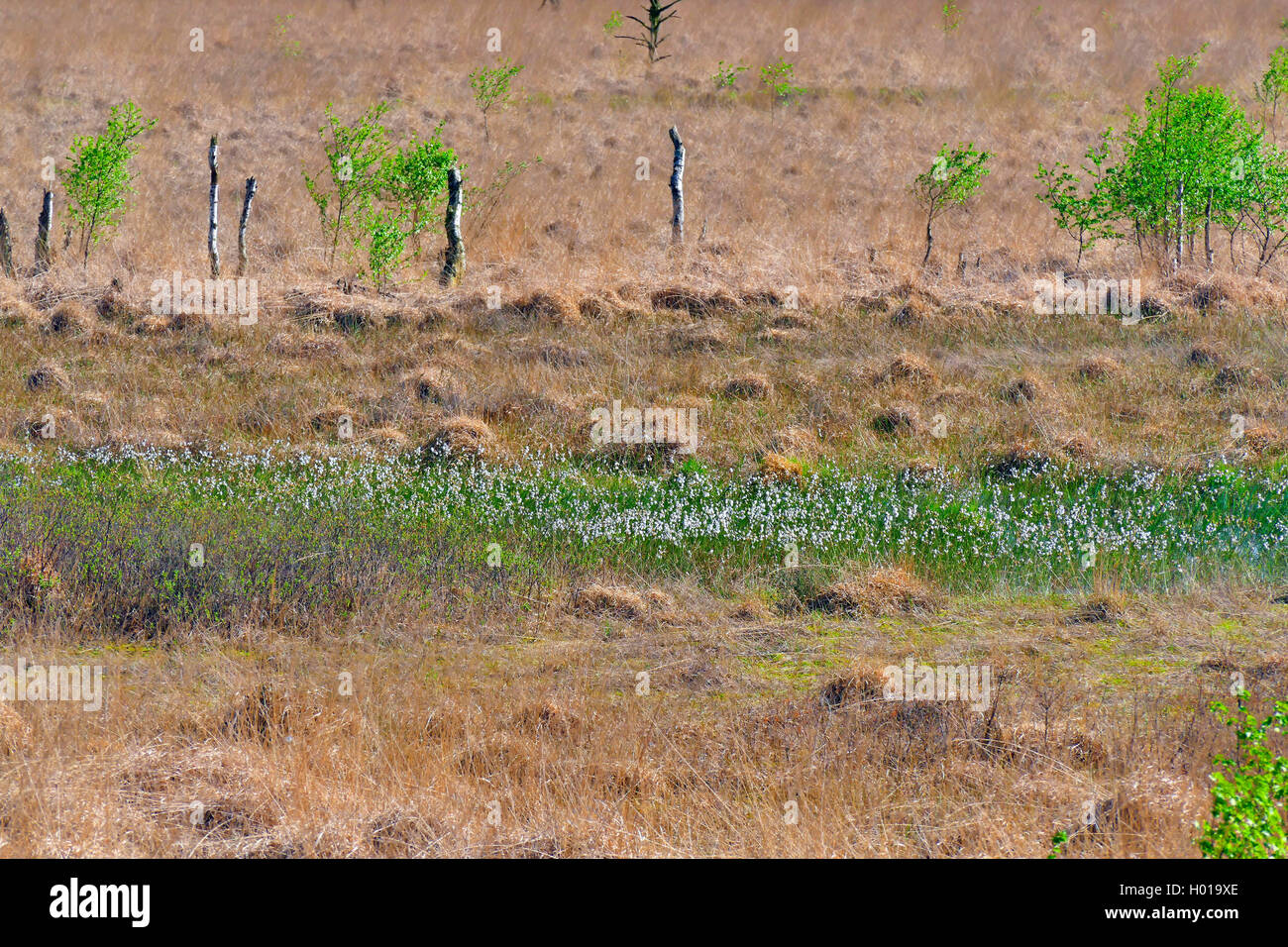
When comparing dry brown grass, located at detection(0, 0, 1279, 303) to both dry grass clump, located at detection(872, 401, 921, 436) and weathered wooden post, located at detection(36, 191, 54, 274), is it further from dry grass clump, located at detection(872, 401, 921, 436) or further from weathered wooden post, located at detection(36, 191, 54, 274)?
dry grass clump, located at detection(872, 401, 921, 436)

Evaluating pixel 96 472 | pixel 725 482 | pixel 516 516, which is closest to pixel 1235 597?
pixel 725 482

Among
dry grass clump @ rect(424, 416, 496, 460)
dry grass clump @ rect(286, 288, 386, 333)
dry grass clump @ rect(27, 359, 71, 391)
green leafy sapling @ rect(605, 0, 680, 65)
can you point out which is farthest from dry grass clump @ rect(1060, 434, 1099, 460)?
green leafy sapling @ rect(605, 0, 680, 65)

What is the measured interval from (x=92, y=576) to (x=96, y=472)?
142 inches

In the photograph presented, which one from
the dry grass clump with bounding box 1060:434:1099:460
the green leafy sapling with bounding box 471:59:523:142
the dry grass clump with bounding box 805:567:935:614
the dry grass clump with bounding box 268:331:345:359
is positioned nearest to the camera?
the dry grass clump with bounding box 805:567:935:614

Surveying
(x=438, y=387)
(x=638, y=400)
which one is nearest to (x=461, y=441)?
(x=438, y=387)

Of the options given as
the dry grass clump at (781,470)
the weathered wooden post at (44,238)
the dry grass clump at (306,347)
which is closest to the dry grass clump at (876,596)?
the dry grass clump at (781,470)

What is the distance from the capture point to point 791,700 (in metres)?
7.30

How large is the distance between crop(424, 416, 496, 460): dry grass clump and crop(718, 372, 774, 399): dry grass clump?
3452 mm

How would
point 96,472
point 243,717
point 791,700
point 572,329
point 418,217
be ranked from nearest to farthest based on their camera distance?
point 243,717, point 791,700, point 96,472, point 572,329, point 418,217

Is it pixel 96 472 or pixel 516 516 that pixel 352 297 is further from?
pixel 516 516

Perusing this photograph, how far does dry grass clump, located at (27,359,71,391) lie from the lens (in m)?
14.5

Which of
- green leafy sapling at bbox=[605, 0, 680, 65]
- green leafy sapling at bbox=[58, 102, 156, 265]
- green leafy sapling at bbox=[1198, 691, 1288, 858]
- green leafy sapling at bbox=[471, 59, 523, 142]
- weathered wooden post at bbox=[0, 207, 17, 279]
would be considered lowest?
green leafy sapling at bbox=[1198, 691, 1288, 858]

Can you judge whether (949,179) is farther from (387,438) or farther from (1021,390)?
(387,438)

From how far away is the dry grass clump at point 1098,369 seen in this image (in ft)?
48.3
